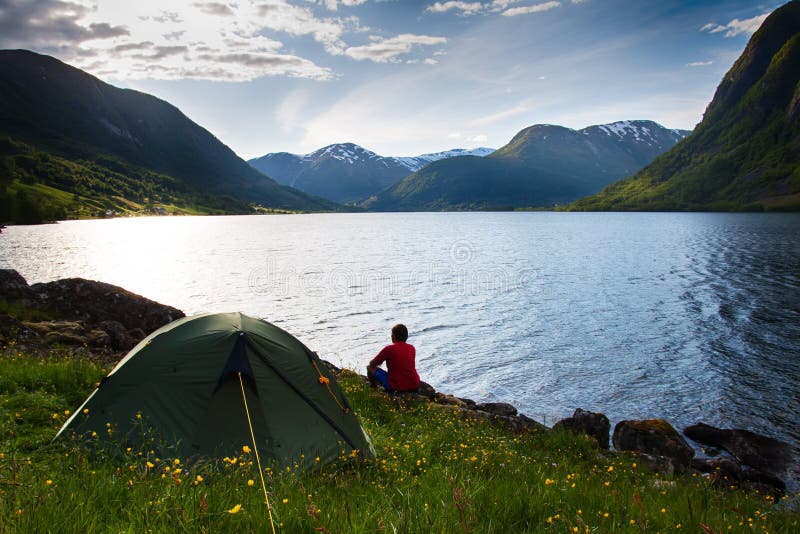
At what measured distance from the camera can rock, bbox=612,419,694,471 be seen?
13477 millimetres

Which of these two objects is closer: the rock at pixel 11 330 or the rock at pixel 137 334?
the rock at pixel 11 330

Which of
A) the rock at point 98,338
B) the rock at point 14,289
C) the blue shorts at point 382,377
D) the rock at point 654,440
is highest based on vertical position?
the rock at point 14,289

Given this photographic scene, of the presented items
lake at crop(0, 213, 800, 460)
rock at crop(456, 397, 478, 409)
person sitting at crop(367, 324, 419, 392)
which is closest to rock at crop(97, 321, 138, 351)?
lake at crop(0, 213, 800, 460)

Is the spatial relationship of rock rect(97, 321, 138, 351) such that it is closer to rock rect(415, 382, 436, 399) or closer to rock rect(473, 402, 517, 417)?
→ rock rect(415, 382, 436, 399)

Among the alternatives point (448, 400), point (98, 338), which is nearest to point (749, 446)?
point (448, 400)

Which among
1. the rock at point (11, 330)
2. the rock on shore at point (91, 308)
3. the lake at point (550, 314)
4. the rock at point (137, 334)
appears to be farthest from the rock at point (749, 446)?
the rock at point (11, 330)

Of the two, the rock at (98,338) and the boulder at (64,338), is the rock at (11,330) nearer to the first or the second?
the boulder at (64,338)

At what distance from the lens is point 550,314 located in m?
32.0

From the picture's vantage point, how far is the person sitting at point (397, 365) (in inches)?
531

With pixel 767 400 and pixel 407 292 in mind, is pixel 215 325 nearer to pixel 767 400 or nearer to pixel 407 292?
pixel 767 400

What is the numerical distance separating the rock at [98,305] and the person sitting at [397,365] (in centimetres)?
1339

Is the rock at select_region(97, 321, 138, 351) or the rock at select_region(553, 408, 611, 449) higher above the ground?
the rock at select_region(97, 321, 138, 351)

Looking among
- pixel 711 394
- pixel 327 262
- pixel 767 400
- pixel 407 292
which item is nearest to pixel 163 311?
pixel 407 292

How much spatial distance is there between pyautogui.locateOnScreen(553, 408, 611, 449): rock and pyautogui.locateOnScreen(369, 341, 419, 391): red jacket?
526 centimetres
